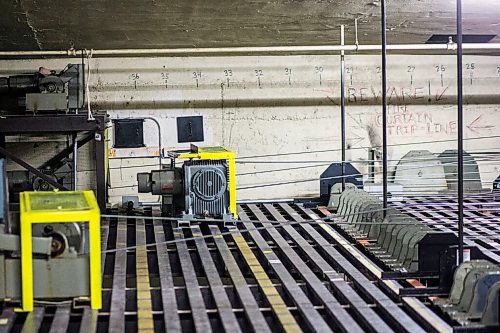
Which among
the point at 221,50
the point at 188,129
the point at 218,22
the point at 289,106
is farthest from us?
the point at 289,106

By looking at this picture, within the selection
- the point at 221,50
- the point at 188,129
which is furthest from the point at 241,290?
the point at 188,129

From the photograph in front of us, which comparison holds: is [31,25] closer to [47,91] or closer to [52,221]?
[47,91]

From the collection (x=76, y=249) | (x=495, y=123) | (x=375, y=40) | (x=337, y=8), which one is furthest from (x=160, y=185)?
(x=495, y=123)

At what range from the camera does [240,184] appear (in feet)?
30.0

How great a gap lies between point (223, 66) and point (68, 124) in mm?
2607

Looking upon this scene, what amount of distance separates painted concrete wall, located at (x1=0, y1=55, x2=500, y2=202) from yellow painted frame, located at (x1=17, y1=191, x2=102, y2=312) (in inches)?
180

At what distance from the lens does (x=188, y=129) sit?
9000 millimetres

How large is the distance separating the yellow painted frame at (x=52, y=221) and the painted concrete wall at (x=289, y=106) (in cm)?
458

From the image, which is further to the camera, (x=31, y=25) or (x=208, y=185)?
(x=31, y=25)

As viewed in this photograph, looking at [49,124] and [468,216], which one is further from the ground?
[49,124]

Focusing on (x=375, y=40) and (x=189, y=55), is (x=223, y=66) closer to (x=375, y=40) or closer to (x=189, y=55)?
(x=189, y=55)

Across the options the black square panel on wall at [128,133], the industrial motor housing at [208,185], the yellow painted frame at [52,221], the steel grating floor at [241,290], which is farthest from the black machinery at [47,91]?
the yellow painted frame at [52,221]

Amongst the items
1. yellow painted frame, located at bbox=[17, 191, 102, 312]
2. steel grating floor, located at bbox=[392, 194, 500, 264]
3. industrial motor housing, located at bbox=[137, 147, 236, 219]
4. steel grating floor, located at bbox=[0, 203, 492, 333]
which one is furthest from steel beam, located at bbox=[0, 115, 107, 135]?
steel grating floor, located at bbox=[392, 194, 500, 264]

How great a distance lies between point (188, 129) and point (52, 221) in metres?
4.75
